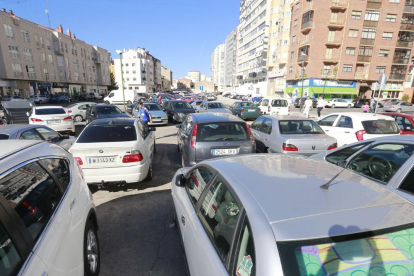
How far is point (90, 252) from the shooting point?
7.72 ft

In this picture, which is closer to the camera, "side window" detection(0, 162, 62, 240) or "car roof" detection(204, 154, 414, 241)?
"car roof" detection(204, 154, 414, 241)

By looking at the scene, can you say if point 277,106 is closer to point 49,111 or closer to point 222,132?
point 222,132

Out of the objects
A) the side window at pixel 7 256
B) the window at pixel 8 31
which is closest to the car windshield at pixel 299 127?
the side window at pixel 7 256

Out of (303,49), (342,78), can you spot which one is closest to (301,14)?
(303,49)

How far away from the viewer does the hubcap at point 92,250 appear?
2301mm

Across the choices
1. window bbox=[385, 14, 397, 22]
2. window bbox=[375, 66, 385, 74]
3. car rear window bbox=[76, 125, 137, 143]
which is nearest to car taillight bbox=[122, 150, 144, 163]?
car rear window bbox=[76, 125, 137, 143]

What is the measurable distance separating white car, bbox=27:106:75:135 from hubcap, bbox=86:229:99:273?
939 cm

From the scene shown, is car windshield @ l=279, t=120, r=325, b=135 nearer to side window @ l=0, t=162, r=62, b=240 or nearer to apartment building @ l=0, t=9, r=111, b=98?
side window @ l=0, t=162, r=62, b=240

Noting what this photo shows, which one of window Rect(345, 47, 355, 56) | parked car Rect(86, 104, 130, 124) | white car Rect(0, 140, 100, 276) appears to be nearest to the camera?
white car Rect(0, 140, 100, 276)

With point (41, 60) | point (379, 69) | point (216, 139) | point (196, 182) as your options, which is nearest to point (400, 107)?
point (379, 69)

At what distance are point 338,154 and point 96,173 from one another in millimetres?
4499

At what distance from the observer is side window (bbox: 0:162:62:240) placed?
1470mm

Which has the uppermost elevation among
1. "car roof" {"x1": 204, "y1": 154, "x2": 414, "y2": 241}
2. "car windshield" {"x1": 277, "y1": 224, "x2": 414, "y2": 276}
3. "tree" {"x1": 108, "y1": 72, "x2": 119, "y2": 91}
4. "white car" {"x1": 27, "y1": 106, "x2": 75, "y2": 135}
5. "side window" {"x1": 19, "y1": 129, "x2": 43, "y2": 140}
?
"tree" {"x1": 108, "y1": 72, "x2": 119, "y2": 91}

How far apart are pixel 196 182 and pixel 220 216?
0.80 metres
